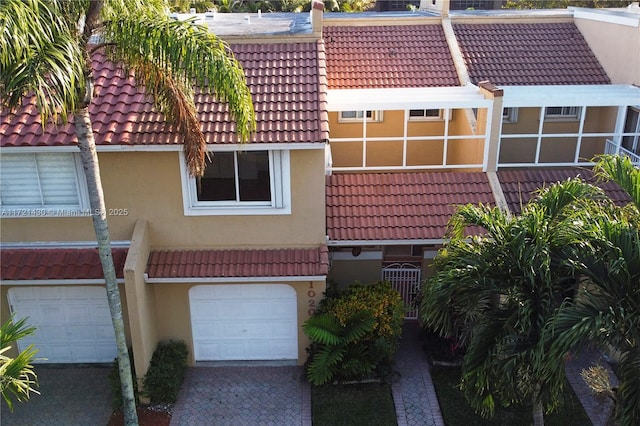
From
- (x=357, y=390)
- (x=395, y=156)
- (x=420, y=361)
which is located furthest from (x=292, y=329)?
(x=395, y=156)

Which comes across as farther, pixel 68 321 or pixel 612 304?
pixel 68 321

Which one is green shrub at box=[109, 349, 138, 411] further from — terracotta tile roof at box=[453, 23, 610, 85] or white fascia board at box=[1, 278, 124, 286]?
terracotta tile roof at box=[453, 23, 610, 85]

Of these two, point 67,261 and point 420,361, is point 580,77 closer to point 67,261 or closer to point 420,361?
point 420,361

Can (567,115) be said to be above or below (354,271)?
above

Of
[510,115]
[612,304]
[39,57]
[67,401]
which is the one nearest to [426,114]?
[510,115]

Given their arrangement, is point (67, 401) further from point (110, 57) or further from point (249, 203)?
point (110, 57)

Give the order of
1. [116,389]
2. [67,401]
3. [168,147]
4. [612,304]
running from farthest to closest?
[67,401]
[116,389]
[168,147]
[612,304]

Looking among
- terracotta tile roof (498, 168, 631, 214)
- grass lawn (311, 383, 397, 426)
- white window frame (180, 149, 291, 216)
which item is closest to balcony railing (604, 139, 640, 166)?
terracotta tile roof (498, 168, 631, 214)
